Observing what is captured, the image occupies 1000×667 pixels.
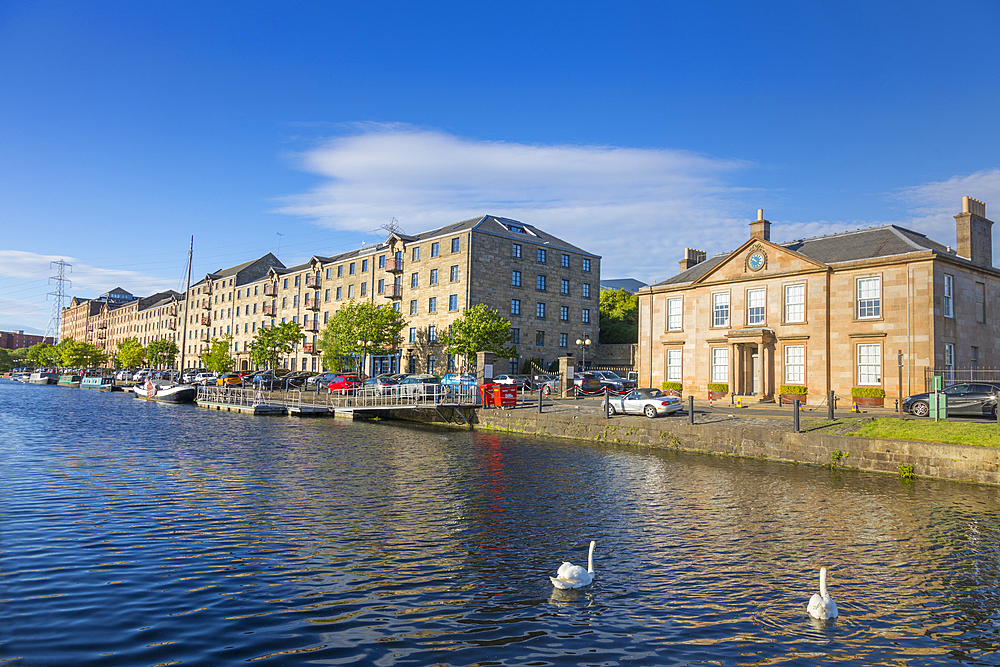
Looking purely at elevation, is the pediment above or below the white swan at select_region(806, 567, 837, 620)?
above

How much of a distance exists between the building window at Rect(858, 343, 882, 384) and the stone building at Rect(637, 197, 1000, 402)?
0.05 m

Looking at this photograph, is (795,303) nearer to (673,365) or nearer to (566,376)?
(673,365)

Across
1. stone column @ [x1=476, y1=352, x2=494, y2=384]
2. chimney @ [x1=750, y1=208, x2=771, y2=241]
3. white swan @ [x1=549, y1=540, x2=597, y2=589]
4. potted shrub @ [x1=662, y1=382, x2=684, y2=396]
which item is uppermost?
chimney @ [x1=750, y1=208, x2=771, y2=241]

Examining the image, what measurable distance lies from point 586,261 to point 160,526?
58.4 m

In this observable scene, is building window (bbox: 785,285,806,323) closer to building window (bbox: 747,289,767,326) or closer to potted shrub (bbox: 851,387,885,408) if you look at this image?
building window (bbox: 747,289,767,326)

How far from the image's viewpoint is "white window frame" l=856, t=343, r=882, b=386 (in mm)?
31031

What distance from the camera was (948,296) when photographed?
30656mm

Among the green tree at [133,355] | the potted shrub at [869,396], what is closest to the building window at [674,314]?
the potted shrub at [869,396]

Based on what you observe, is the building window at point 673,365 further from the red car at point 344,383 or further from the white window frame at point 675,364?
the red car at point 344,383

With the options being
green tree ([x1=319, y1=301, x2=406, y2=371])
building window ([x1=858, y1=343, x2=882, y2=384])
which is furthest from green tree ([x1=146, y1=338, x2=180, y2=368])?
building window ([x1=858, y1=343, x2=882, y2=384])

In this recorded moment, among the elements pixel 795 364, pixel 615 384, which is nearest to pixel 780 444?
pixel 795 364

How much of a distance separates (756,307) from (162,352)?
107m

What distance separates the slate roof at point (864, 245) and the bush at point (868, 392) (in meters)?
6.62

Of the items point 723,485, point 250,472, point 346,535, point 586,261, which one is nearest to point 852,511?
point 723,485
